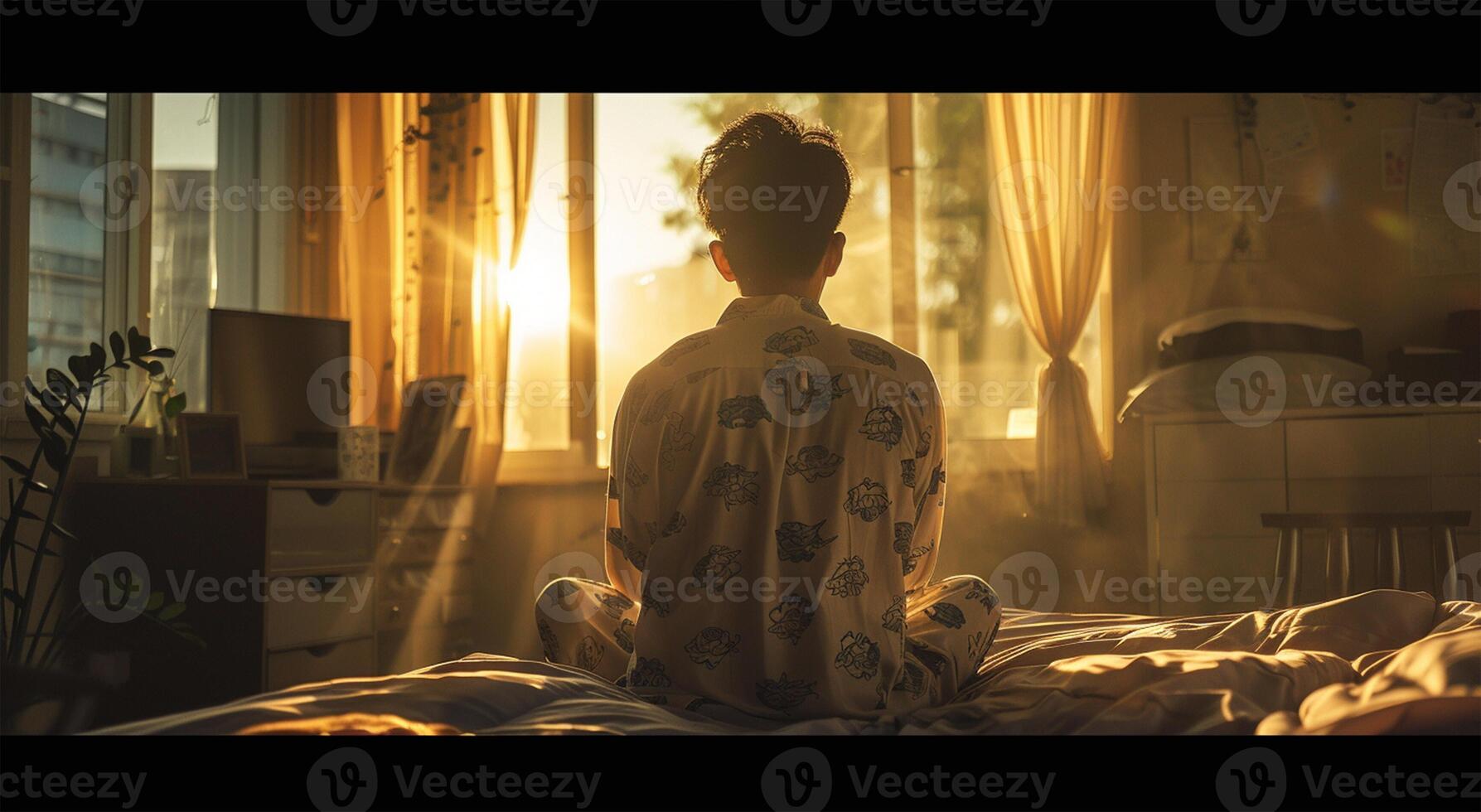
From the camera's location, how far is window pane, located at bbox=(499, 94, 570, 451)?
4.25m

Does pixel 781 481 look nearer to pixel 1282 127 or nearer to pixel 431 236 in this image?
pixel 431 236

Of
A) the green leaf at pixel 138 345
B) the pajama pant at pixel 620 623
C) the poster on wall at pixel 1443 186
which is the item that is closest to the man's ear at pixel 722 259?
the pajama pant at pixel 620 623

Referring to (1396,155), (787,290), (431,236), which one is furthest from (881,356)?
(1396,155)

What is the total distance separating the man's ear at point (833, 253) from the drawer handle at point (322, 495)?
1960mm

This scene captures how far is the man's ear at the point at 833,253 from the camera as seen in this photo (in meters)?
1.50

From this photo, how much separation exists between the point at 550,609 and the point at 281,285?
294cm

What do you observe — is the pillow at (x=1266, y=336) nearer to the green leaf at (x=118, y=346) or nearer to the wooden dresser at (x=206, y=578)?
the wooden dresser at (x=206, y=578)

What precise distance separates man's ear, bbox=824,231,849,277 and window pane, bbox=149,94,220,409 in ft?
8.47

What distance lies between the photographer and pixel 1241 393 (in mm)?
3561

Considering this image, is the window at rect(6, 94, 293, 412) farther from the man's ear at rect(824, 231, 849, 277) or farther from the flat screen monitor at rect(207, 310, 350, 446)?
the man's ear at rect(824, 231, 849, 277)

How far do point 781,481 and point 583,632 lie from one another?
1.32ft

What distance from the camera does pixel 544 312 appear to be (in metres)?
4.27
